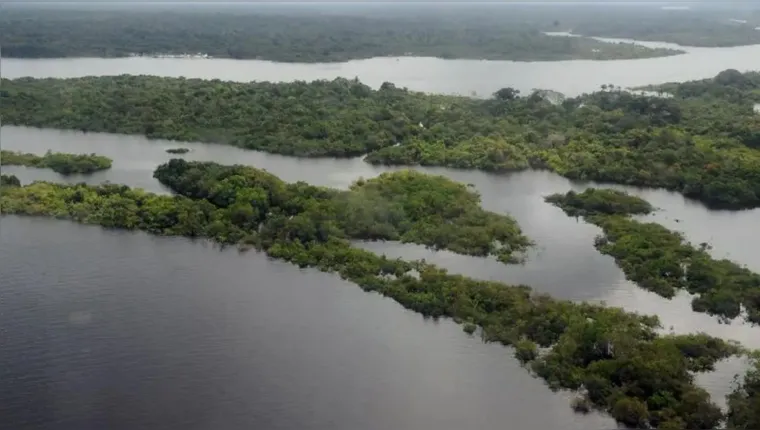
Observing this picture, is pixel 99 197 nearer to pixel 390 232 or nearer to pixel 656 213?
pixel 390 232

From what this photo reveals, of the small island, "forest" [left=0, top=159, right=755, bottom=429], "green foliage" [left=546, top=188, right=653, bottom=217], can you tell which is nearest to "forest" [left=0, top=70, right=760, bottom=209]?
the small island

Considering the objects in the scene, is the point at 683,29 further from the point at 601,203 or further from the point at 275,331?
the point at 275,331

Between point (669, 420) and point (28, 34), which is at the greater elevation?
point (28, 34)

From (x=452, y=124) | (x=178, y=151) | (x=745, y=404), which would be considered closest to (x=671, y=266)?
(x=745, y=404)

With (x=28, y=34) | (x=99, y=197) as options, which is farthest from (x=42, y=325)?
(x=28, y=34)

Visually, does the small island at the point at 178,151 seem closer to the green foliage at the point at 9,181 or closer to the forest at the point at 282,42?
the green foliage at the point at 9,181

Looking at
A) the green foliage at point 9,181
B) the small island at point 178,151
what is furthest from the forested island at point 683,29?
the green foliage at point 9,181
